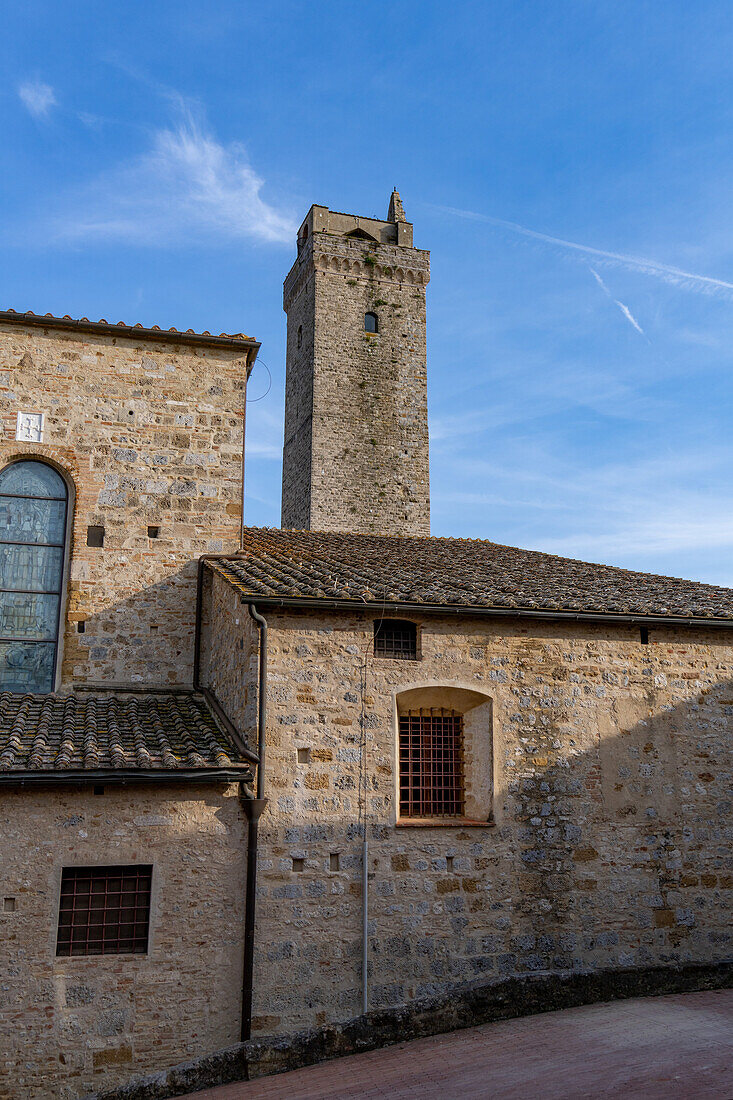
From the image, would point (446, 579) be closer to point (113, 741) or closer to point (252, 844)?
point (252, 844)

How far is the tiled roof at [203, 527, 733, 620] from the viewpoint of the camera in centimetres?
1028

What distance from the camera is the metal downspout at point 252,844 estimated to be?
880 cm

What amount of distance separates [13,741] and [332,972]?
13.2 ft

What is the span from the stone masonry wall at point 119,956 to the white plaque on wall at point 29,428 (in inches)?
214

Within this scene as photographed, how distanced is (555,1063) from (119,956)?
4168 mm

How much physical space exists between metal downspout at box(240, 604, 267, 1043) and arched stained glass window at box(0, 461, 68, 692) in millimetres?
3655

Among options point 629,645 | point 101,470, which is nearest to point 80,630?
point 101,470

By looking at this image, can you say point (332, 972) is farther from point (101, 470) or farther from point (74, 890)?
point (101, 470)

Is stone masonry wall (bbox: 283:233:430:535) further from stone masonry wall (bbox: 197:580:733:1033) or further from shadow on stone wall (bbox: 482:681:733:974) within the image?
shadow on stone wall (bbox: 482:681:733:974)

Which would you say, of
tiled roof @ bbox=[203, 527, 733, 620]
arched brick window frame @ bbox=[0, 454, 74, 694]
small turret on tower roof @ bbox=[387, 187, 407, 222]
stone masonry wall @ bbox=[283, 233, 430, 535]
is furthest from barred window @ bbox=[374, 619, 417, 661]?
small turret on tower roof @ bbox=[387, 187, 407, 222]

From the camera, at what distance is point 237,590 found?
9820 millimetres

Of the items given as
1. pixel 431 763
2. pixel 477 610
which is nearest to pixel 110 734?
pixel 431 763

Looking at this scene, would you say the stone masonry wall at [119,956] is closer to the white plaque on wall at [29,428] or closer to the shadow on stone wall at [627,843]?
the shadow on stone wall at [627,843]

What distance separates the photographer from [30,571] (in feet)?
39.3
